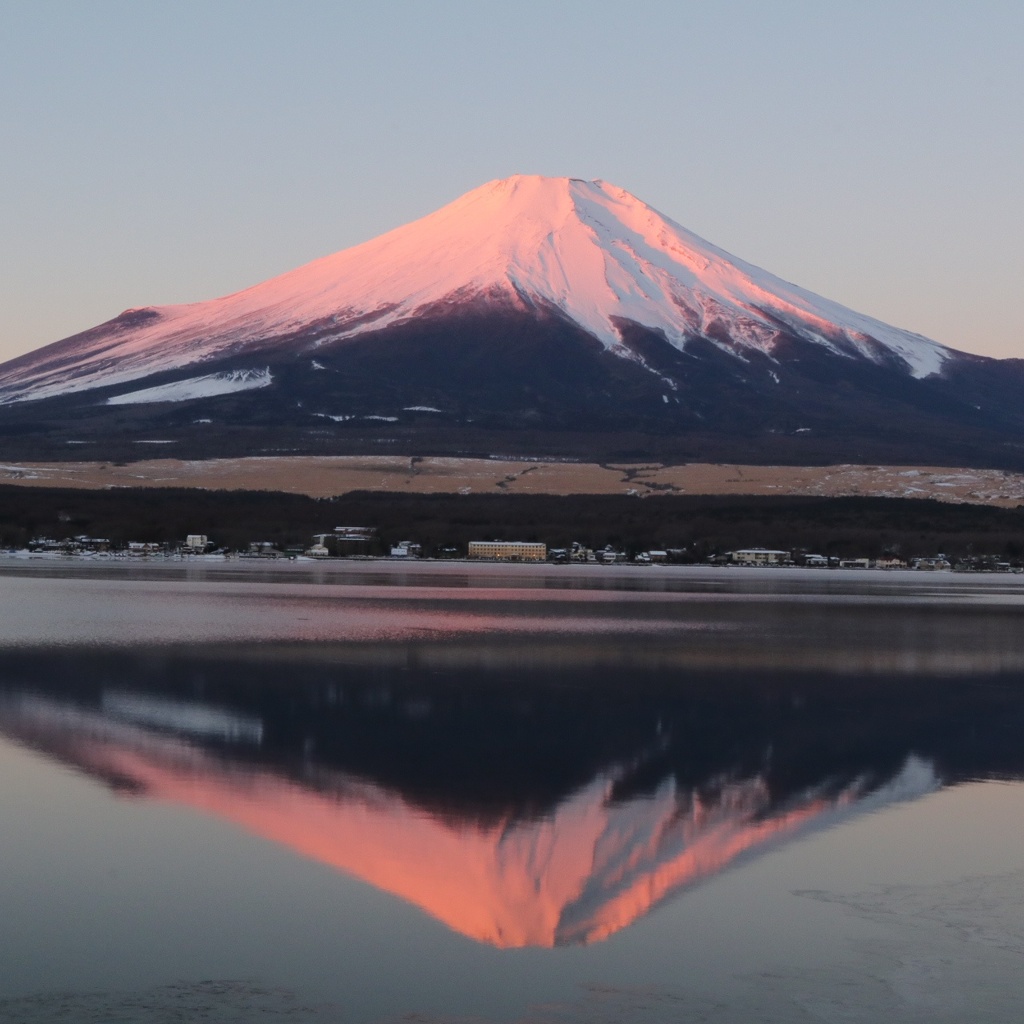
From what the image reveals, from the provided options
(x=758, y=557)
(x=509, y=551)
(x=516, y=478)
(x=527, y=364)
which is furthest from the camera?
(x=527, y=364)

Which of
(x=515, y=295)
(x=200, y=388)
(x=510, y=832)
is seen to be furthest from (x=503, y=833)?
(x=515, y=295)

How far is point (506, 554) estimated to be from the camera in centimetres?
7638

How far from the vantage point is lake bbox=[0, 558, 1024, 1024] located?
28.1 ft

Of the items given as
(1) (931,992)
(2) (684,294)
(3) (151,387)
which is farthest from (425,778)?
(2) (684,294)

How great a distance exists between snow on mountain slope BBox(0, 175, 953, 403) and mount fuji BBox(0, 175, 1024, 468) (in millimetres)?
330

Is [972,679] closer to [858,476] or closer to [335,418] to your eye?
[858,476]

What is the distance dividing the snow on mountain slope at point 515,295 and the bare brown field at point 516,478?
1792 inches

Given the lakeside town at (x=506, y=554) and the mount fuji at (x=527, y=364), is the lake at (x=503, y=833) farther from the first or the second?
the mount fuji at (x=527, y=364)

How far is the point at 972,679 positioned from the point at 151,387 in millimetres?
123240

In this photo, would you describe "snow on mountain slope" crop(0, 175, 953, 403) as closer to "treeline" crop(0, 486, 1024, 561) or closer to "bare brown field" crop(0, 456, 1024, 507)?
"bare brown field" crop(0, 456, 1024, 507)

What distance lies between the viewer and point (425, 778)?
1412 cm

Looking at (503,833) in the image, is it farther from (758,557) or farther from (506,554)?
(758,557)

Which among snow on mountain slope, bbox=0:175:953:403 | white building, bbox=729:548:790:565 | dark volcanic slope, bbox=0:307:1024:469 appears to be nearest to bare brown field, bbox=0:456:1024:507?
dark volcanic slope, bbox=0:307:1024:469

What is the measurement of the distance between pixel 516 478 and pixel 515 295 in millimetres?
62304
